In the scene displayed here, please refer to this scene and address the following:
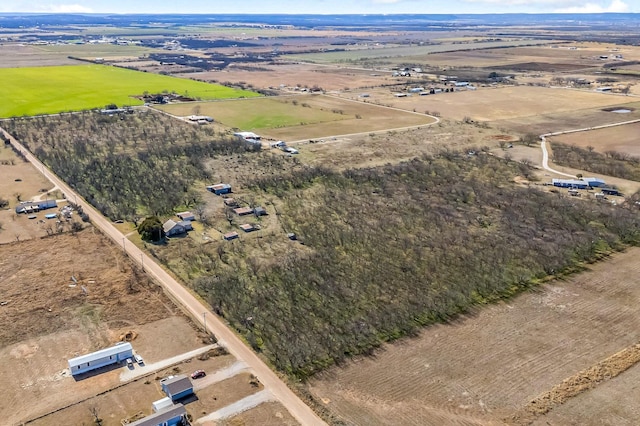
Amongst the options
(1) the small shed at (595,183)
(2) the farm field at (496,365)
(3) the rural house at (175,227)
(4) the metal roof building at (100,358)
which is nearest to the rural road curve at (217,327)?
(2) the farm field at (496,365)

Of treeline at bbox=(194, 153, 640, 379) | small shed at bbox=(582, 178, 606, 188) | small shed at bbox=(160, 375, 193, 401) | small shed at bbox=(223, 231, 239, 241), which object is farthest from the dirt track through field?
small shed at bbox=(582, 178, 606, 188)

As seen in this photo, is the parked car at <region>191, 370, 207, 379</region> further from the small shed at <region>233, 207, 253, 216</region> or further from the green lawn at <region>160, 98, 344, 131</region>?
the green lawn at <region>160, 98, 344, 131</region>

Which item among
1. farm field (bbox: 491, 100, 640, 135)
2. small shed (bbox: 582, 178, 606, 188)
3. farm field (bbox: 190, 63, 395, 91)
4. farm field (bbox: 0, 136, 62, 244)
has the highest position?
farm field (bbox: 190, 63, 395, 91)

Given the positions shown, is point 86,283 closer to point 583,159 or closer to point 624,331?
point 624,331

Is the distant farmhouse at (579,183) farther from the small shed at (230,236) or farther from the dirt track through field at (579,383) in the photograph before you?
the small shed at (230,236)

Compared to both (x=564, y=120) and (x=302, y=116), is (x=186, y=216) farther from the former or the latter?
(x=564, y=120)

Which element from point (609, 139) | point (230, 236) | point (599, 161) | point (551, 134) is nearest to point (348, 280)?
point (230, 236)

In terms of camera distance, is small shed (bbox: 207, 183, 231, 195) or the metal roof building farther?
small shed (bbox: 207, 183, 231, 195)
